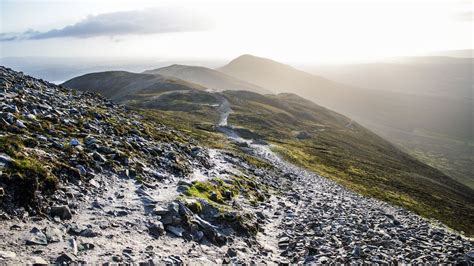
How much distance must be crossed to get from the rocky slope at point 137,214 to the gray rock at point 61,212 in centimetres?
5

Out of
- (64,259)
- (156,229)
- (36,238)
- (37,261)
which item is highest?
(36,238)

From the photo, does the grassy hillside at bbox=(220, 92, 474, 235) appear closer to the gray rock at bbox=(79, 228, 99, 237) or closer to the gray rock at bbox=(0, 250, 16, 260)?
the gray rock at bbox=(79, 228, 99, 237)

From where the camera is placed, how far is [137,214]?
19.2 meters

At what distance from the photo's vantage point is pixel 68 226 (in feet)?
50.6

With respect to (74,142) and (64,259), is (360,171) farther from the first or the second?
(64,259)

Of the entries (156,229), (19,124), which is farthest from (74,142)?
(156,229)

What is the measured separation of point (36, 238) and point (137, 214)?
609cm

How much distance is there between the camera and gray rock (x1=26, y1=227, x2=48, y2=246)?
13.4 m

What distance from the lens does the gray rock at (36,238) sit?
527 inches

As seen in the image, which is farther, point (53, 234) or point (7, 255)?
point (53, 234)

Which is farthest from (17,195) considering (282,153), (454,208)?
(454,208)

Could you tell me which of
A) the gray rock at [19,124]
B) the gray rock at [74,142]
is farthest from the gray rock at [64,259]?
the gray rock at [19,124]

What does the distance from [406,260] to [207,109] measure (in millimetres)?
142419

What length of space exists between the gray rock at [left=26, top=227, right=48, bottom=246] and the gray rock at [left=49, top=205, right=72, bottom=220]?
186 cm
